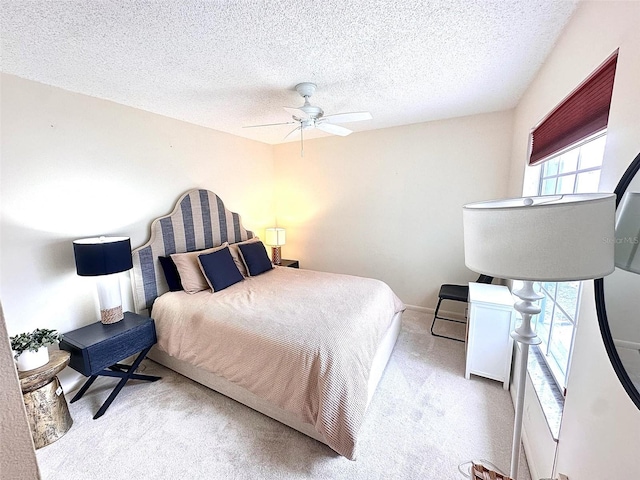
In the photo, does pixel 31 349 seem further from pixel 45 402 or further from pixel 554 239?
pixel 554 239

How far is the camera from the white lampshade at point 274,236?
4020 mm

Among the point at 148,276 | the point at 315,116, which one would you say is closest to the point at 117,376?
the point at 148,276

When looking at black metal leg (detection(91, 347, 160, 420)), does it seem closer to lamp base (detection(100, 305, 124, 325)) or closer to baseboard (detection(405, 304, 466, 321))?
lamp base (detection(100, 305, 124, 325))

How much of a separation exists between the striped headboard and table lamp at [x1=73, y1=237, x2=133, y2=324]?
293mm

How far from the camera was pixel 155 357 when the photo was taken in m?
2.55

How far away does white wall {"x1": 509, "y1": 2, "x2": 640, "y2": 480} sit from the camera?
32.4 inches

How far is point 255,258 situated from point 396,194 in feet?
6.49

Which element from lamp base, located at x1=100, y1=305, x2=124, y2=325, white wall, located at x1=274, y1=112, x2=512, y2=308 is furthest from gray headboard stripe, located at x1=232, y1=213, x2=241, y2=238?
lamp base, located at x1=100, y1=305, x2=124, y2=325

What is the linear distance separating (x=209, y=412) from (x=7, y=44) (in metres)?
2.57

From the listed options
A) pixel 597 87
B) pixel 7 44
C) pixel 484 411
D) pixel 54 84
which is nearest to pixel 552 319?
pixel 484 411

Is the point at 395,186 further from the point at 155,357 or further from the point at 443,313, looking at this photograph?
the point at 155,357

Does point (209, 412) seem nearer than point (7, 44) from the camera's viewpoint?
No

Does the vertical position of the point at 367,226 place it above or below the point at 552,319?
above

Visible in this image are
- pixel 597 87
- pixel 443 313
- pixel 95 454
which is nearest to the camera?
pixel 597 87
